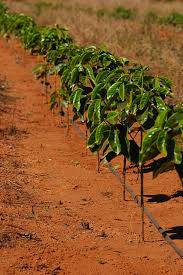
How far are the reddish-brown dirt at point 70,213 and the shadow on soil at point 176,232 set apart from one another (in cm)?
1

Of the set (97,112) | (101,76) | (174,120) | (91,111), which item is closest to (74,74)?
(101,76)

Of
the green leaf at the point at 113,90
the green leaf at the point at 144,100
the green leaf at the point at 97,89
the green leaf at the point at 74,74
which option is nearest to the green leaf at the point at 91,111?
the green leaf at the point at 97,89

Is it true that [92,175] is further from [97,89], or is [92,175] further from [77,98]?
[97,89]

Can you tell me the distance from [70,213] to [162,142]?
2107 mm

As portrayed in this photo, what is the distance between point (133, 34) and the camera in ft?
56.5

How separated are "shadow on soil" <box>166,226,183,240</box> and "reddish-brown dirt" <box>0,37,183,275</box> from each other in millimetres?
10

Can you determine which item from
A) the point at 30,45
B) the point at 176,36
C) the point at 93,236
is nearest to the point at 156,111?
the point at 93,236

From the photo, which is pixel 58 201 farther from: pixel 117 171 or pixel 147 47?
pixel 147 47

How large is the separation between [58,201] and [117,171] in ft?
4.27

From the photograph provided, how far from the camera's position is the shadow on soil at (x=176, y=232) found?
4898 millimetres

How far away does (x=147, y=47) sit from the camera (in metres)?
15.0

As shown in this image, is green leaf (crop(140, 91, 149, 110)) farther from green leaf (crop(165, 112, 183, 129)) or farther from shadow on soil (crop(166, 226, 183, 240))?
shadow on soil (crop(166, 226, 183, 240))

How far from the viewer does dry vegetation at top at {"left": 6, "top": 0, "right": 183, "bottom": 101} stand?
13.1m

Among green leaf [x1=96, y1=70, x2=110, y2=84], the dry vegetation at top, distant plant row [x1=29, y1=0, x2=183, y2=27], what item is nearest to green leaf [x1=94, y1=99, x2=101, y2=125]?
green leaf [x1=96, y1=70, x2=110, y2=84]
